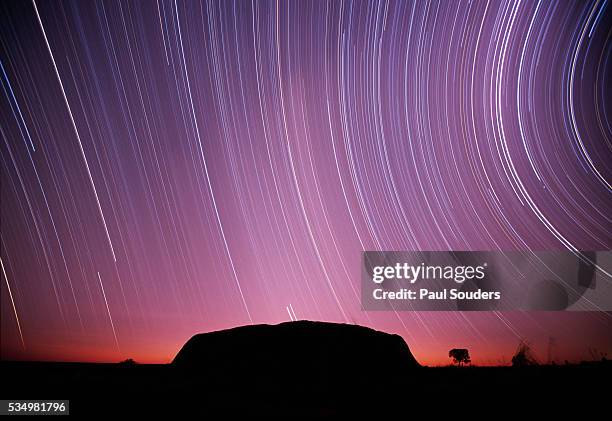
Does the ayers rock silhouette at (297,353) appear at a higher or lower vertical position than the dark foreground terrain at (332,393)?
lower

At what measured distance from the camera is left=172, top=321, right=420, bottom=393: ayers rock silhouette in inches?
795

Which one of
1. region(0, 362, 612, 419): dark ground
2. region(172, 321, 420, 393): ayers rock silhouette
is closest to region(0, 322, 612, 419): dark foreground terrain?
region(0, 362, 612, 419): dark ground

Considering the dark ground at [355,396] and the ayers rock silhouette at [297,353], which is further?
the ayers rock silhouette at [297,353]

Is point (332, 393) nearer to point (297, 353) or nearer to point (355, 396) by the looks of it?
point (355, 396)

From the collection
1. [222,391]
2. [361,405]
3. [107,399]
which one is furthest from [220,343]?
[361,405]

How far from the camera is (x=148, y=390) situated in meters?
12.5

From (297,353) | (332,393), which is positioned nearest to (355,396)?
(332,393)

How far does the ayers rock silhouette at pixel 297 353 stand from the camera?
795 inches

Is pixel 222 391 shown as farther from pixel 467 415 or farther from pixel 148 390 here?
pixel 467 415

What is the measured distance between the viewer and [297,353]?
21.7 metres

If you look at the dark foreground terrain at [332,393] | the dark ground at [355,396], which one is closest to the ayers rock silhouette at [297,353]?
the dark foreground terrain at [332,393]

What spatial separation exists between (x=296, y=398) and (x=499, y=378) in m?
5.11

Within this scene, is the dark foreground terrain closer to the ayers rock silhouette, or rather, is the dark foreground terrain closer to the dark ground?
the dark ground

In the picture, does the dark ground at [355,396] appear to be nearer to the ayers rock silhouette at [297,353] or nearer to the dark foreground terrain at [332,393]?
the dark foreground terrain at [332,393]
